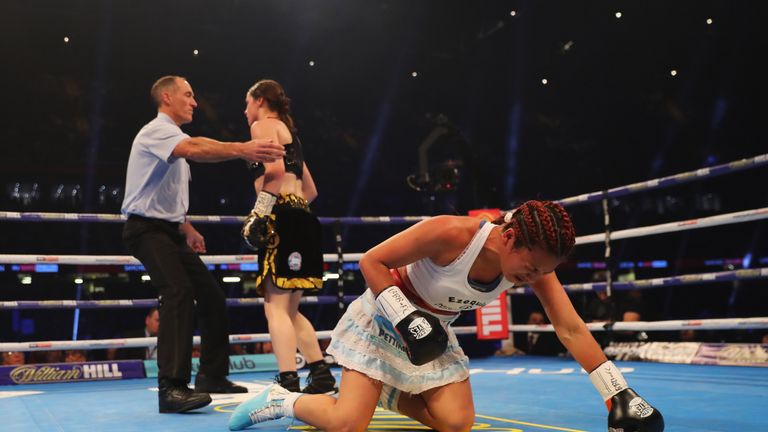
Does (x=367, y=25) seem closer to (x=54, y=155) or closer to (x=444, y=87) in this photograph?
(x=444, y=87)

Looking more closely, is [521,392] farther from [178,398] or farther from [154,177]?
[154,177]

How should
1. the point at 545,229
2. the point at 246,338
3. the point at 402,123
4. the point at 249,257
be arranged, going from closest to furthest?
the point at 545,229 < the point at 246,338 < the point at 249,257 < the point at 402,123

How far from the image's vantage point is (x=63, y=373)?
154 inches

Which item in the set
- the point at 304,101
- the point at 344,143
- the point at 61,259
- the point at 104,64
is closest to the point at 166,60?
the point at 104,64

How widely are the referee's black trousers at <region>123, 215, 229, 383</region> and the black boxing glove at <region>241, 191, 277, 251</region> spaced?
0.30 metres

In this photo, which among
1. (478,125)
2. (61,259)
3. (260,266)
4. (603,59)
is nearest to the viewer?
(260,266)

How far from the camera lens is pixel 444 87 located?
1164 centimetres

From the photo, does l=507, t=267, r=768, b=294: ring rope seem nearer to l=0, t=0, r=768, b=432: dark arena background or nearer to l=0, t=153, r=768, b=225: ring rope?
l=0, t=153, r=768, b=225: ring rope

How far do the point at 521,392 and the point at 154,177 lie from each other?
1609mm

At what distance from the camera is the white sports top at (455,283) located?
173cm

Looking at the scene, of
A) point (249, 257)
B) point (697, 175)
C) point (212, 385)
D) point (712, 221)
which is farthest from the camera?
point (249, 257)

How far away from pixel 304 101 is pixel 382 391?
10489mm

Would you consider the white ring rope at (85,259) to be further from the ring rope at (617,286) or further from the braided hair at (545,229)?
the braided hair at (545,229)

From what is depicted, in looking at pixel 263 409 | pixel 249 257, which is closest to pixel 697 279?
pixel 263 409
